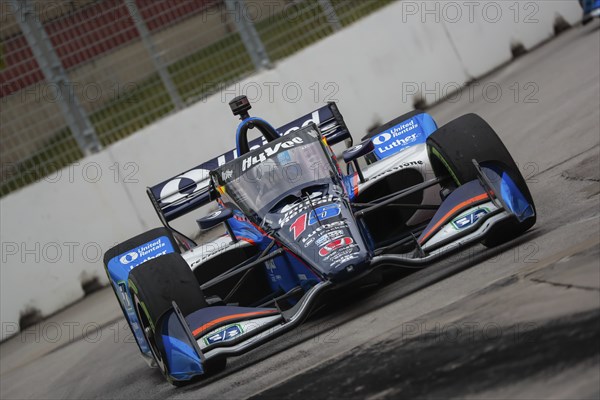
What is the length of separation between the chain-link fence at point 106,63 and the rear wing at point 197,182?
3.77 m

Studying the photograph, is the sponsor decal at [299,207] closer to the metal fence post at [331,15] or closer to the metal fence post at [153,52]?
the metal fence post at [153,52]

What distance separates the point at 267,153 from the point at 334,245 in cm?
147

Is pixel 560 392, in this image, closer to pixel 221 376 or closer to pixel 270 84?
pixel 221 376

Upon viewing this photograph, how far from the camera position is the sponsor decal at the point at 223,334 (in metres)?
6.15

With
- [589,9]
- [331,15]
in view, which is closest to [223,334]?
[331,15]

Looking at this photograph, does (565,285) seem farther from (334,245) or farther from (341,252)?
(334,245)

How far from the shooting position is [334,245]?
6.26m

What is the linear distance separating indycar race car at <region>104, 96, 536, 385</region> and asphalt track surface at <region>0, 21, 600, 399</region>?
21cm

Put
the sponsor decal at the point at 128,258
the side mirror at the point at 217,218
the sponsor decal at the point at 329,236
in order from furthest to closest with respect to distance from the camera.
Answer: the sponsor decal at the point at 128,258 < the side mirror at the point at 217,218 < the sponsor decal at the point at 329,236

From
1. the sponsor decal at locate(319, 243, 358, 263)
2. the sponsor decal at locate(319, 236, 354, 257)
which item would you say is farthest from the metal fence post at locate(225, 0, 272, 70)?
the sponsor decal at locate(319, 243, 358, 263)

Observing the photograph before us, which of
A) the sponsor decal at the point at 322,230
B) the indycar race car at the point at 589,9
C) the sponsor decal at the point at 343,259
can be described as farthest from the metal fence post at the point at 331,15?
the sponsor decal at the point at 343,259

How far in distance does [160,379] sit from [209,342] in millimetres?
1174

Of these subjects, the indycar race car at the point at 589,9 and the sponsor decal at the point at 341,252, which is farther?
the indycar race car at the point at 589,9

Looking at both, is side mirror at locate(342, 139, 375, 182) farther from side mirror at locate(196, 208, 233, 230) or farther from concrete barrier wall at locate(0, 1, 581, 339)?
concrete barrier wall at locate(0, 1, 581, 339)
